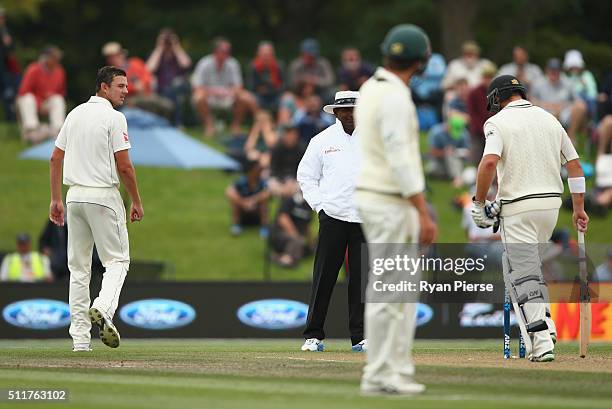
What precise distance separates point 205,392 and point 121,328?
10509mm

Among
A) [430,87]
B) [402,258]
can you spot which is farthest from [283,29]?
[402,258]

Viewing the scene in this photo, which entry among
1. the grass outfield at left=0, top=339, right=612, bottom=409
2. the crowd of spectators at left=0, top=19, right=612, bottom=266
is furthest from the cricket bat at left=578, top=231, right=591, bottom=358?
the crowd of spectators at left=0, top=19, right=612, bottom=266

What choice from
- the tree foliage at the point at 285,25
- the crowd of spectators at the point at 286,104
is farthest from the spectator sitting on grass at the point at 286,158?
the tree foliage at the point at 285,25

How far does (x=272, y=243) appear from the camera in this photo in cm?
2367

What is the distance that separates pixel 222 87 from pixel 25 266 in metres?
8.39

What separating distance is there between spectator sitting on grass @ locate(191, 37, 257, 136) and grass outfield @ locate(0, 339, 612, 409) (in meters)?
15.6

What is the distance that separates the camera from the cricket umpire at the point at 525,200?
11.3 m

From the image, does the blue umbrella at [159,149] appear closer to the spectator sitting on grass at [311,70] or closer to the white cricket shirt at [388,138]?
the spectator sitting on grass at [311,70]

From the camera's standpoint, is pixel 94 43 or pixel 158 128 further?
pixel 94 43

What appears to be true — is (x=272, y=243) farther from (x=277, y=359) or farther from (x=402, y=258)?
(x=402, y=258)

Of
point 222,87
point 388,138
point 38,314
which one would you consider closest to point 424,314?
point 38,314

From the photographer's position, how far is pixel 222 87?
92.4 feet

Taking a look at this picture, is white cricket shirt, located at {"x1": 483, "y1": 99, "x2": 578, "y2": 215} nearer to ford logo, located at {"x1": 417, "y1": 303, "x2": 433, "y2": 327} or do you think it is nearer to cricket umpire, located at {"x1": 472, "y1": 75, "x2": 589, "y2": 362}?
cricket umpire, located at {"x1": 472, "y1": 75, "x2": 589, "y2": 362}

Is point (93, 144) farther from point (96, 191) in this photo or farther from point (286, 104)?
point (286, 104)
